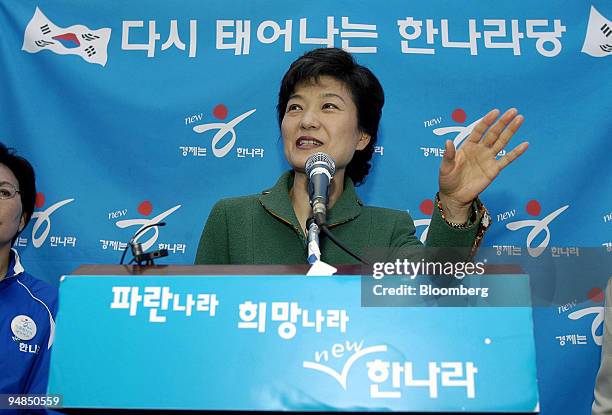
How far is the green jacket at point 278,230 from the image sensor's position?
162cm

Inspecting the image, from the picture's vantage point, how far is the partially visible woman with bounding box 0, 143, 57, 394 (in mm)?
1959

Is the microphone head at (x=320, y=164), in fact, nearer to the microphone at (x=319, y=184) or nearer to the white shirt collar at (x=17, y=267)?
the microphone at (x=319, y=184)

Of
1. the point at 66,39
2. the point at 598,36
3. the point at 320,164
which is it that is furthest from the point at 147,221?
the point at 598,36

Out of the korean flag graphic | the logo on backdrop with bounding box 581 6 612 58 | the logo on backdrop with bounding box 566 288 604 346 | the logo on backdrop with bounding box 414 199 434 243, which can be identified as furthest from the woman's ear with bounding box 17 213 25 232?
the logo on backdrop with bounding box 581 6 612 58

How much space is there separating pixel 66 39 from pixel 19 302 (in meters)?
0.97

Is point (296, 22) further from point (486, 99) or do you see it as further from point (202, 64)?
point (486, 99)

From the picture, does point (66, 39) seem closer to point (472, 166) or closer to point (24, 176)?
point (24, 176)

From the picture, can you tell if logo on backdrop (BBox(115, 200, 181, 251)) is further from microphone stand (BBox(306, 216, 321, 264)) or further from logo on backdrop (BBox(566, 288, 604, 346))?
logo on backdrop (BBox(566, 288, 604, 346))

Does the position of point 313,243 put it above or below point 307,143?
below

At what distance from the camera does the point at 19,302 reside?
209cm

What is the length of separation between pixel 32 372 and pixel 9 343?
11 centimetres

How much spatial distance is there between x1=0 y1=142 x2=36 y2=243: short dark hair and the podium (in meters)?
1.41

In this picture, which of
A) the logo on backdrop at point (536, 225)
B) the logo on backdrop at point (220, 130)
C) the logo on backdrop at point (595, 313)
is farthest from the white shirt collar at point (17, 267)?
the logo on backdrop at point (595, 313)

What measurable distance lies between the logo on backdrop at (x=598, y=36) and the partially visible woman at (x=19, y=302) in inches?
77.3
